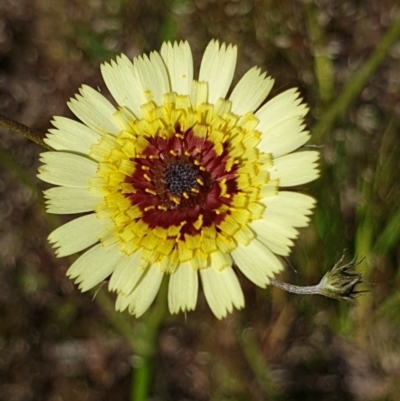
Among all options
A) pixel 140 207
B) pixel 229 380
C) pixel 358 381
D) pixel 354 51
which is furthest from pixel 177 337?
Result: pixel 354 51

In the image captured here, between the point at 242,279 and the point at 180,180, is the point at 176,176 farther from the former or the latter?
the point at 242,279

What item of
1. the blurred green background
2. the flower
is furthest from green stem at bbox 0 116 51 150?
the blurred green background

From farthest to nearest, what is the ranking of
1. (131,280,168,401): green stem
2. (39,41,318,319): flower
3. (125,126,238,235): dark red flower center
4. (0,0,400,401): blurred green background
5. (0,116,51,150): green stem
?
(0,0,400,401): blurred green background, (131,280,168,401): green stem, (125,126,238,235): dark red flower center, (39,41,318,319): flower, (0,116,51,150): green stem

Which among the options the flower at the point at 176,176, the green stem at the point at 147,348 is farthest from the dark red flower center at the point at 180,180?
the green stem at the point at 147,348

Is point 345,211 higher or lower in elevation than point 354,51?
lower

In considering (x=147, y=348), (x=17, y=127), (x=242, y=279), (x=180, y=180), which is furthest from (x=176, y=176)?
(x=242, y=279)

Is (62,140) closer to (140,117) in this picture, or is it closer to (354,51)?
(140,117)

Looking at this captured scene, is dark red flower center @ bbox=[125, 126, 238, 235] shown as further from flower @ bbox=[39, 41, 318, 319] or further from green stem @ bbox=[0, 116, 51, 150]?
green stem @ bbox=[0, 116, 51, 150]
